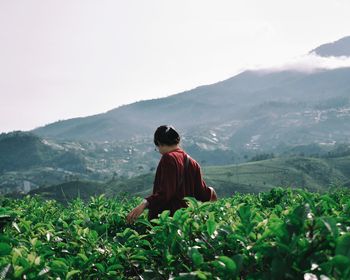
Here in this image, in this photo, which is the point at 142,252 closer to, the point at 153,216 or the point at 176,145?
the point at 153,216

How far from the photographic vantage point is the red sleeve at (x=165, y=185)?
19.0 feet

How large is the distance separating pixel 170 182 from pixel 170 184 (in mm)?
34

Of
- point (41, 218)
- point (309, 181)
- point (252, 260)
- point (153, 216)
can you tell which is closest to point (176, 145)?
point (153, 216)

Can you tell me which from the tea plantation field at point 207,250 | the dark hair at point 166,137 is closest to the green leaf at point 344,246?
the tea plantation field at point 207,250

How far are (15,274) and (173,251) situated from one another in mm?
1181

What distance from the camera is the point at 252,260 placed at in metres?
2.80

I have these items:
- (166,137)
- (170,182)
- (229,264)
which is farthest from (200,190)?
(229,264)

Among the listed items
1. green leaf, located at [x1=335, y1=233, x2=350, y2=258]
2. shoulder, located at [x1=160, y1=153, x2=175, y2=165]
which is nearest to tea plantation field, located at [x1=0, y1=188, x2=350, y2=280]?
green leaf, located at [x1=335, y1=233, x2=350, y2=258]

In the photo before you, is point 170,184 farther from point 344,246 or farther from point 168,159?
Answer: point 344,246

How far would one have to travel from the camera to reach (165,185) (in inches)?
230

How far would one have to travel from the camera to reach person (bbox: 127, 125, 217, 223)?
19.0ft

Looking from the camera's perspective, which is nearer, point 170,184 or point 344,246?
point 344,246

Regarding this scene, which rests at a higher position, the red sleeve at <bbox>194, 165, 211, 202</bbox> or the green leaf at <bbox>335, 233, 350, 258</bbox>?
the green leaf at <bbox>335, 233, 350, 258</bbox>

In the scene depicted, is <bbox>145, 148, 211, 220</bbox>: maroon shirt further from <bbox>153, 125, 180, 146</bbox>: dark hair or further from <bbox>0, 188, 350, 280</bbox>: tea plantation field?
<bbox>0, 188, 350, 280</bbox>: tea plantation field
